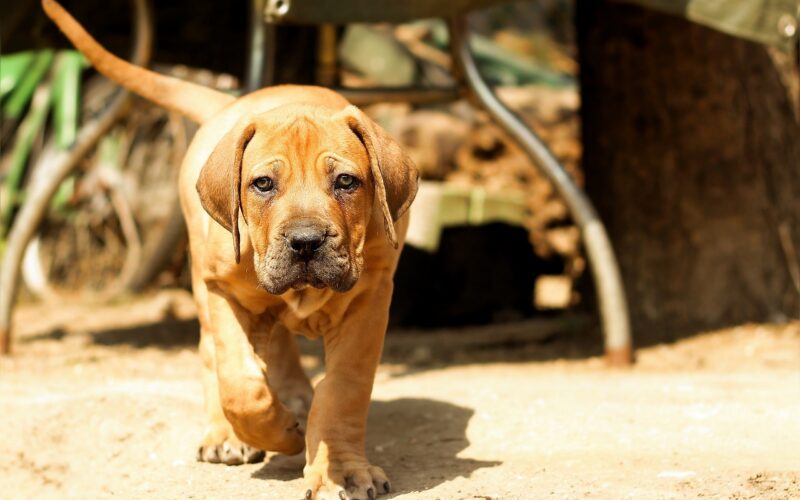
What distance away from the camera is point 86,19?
676cm

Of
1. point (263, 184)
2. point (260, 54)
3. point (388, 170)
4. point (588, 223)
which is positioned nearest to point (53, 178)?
point (260, 54)

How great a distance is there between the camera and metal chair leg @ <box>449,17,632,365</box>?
5.66 m

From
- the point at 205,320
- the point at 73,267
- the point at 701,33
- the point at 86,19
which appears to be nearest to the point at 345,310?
the point at 205,320

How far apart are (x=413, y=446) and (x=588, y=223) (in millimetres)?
2010

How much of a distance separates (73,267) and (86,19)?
375 centimetres

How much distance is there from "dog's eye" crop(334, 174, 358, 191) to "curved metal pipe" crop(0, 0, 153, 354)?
2.91 m

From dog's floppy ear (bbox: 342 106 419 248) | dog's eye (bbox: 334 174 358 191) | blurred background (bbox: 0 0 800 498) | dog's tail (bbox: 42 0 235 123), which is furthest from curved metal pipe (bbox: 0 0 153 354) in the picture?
dog's eye (bbox: 334 174 358 191)

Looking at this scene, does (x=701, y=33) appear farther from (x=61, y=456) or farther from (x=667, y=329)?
(x=61, y=456)

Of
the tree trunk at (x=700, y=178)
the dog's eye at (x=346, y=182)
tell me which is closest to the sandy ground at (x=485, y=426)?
the tree trunk at (x=700, y=178)

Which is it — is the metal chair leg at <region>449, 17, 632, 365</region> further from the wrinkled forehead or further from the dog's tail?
the wrinkled forehead

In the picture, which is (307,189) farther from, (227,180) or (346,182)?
(227,180)

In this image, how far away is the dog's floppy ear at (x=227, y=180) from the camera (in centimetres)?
337

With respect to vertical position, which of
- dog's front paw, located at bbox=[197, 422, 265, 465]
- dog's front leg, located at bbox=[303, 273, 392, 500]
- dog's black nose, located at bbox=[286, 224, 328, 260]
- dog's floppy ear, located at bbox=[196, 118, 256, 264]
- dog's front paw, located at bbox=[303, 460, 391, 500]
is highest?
dog's floppy ear, located at bbox=[196, 118, 256, 264]

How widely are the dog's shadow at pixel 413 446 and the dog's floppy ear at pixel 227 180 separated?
0.86m
